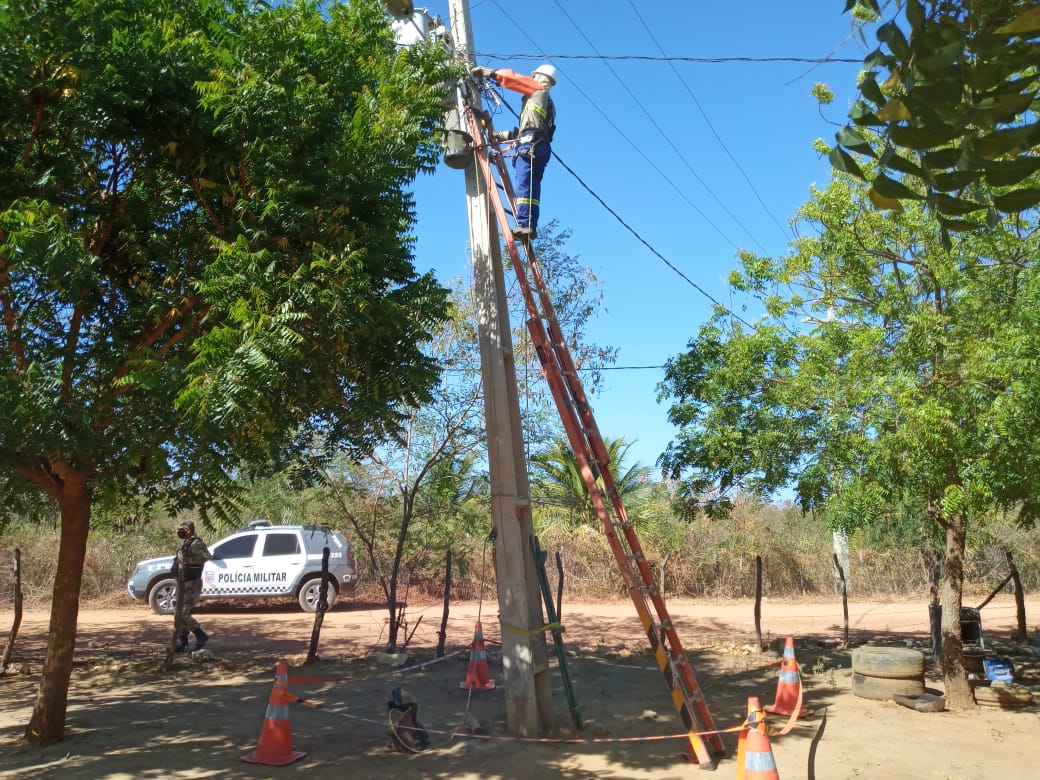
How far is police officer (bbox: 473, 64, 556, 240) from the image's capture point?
24.3ft

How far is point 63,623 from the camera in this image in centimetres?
680

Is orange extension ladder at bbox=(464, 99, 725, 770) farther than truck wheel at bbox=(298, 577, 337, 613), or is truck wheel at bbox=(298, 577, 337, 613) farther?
truck wheel at bbox=(298, 577, 337, 613)

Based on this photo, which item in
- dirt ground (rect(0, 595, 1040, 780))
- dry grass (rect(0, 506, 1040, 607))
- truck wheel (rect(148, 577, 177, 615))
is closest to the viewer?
dirt ground (rect(0, 595, 1040, 780))

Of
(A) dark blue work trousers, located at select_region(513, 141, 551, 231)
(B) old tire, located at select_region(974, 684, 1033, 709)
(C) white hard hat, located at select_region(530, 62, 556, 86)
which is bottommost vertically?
(B) old tire, located at select_region(974, 684, 1033, 709)

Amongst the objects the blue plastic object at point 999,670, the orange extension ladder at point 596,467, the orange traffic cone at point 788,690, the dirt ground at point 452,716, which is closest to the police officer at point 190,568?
the dirt ground at point 452,716

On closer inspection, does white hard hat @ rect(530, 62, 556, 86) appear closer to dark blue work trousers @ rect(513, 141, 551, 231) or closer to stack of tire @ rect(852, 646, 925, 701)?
dark blue work trousers @ rect(513, 141, 551, 231)

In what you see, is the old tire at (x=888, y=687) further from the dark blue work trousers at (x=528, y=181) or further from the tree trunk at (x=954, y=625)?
the dark blue work trousers at (x=528, y=181)

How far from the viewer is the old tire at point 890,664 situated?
8.77 meters

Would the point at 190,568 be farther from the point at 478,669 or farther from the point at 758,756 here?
the point at 758,756

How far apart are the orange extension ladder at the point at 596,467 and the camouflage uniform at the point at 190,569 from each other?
673 centimetres

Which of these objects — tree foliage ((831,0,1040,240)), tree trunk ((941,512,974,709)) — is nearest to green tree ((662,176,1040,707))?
tree trunk ((941,512,974,709))

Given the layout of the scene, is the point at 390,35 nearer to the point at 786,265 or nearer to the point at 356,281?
the point at 356,281

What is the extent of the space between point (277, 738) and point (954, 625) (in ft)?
24.0

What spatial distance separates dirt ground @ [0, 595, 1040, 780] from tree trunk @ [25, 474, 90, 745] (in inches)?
8.3
